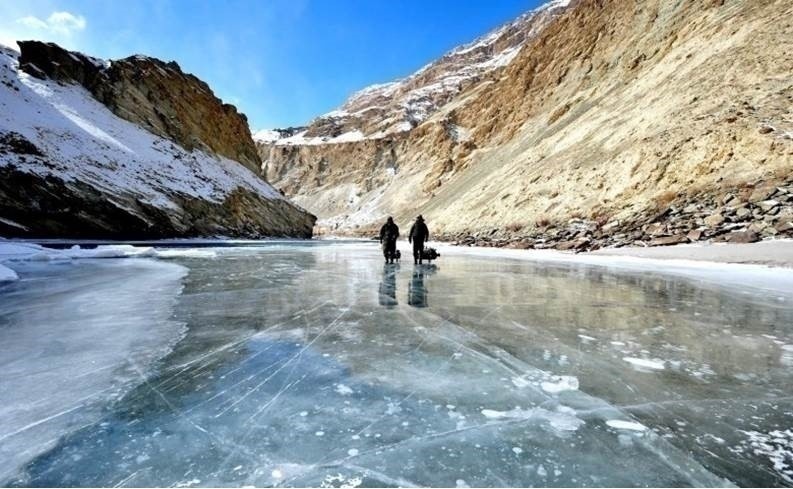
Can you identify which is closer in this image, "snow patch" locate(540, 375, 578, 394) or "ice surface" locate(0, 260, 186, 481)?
"ice surface" locate(0, 260, 186, 481)

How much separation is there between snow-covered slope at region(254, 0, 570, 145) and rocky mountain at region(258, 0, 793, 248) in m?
37.4

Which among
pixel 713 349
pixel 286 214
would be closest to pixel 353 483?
pixel 713 349

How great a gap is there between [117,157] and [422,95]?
91064 mm

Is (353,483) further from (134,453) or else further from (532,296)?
(532,296)

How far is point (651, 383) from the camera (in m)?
3.25

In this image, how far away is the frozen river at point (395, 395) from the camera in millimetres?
2139

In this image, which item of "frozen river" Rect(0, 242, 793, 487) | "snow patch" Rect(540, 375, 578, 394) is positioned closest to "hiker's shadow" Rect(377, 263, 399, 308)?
"frozen river" Rect(0, 242, 793, 487)

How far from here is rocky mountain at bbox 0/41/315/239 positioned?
25.6m

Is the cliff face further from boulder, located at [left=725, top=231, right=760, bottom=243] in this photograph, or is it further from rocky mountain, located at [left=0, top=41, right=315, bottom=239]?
boulder, located at [left=725, top=231, right=760, bottom=243]

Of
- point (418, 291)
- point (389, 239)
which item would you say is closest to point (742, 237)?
point (389, 239)

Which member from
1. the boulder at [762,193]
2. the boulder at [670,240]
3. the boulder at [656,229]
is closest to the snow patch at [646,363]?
the boulder at [670,240]

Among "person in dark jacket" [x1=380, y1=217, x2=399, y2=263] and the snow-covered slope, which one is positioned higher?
the snow-covered slope

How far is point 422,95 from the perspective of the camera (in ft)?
366

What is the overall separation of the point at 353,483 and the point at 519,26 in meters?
A: 157
